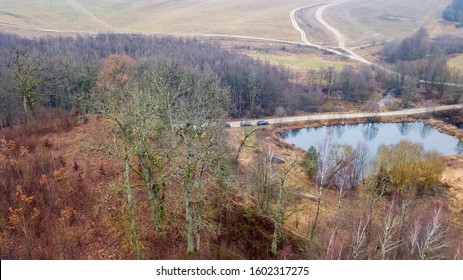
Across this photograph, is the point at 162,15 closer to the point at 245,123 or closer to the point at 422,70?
the point at 422,70

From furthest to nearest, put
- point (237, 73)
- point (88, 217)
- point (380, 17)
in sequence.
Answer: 1. point (380, 17)
2. point (237, 73)
3. point (88, 217)

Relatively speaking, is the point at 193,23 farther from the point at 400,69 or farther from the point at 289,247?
the point at 289,247

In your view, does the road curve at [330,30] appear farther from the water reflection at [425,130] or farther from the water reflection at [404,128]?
the water reflection at [425,130]

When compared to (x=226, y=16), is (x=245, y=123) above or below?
below

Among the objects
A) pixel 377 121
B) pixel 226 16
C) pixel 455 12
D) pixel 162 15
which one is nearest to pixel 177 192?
pixel 377 121

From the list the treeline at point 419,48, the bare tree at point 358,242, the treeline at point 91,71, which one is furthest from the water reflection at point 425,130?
the bare tree at point 358,242

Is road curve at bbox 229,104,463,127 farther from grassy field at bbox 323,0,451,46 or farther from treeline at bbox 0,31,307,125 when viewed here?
grassy field at bbox 323,0,451,46

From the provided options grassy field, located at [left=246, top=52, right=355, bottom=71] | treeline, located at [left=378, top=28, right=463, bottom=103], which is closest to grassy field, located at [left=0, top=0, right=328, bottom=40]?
grassy field, located at [left=246, top=52, right=355, bottom=71]
